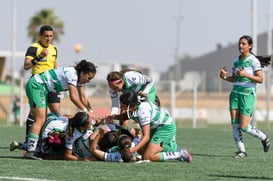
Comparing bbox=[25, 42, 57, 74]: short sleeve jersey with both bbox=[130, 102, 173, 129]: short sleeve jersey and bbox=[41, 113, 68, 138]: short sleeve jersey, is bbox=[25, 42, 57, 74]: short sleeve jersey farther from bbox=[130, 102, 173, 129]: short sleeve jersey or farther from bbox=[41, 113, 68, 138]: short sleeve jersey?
bbox=[130, 102, 173, 129]: short sleeve jersey

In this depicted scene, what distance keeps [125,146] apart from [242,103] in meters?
3.02

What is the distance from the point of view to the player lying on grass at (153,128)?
13.0m

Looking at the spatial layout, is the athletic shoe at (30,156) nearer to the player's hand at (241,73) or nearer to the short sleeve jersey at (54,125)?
the short sleeve jersey at (54,125)

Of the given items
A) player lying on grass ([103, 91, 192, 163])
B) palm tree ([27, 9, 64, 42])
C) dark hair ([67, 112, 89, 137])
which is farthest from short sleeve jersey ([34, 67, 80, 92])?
palm tree ([27, 9, 64, 42])

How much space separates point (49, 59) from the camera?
1544 cm

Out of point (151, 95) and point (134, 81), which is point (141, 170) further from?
point (151, 95)

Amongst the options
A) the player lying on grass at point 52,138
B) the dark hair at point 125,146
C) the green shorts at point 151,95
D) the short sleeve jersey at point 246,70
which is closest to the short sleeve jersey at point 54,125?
the player lying on grass at point 52,138

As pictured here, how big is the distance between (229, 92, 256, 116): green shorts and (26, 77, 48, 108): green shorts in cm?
324

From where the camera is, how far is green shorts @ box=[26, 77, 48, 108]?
A: 13914 millimetres

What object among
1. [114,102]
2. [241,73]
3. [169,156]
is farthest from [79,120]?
[241,73]

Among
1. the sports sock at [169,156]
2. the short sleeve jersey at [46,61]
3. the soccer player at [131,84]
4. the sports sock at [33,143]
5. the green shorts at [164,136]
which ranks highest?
the short sleeve jersey at [46,61]

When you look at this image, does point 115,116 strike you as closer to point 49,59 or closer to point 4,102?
point 49,59

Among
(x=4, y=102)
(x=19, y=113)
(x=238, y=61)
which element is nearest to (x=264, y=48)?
(x=4, y=102)

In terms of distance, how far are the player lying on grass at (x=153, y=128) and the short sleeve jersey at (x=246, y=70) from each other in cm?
211
